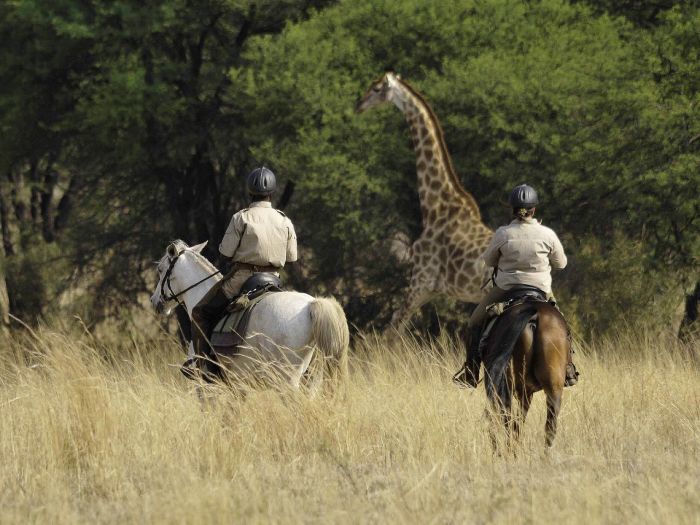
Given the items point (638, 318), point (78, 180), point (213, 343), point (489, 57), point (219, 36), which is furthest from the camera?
point (78, 180)

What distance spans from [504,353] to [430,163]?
23.8ft

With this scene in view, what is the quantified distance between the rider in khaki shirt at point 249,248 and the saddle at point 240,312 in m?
0.12

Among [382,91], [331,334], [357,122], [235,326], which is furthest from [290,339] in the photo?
[357,122]

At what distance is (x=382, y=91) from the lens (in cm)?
1650

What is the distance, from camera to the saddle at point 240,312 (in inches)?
398

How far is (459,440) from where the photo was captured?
9.05 m

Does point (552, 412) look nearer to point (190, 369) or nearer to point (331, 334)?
point (331, 334)

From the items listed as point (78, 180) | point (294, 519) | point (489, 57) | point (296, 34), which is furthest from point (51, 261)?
point (294, 519)

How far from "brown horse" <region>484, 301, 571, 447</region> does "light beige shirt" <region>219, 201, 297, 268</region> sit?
1994 millimetres

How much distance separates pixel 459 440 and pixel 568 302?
29.9 feet

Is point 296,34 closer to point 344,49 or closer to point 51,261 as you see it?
point 344,49

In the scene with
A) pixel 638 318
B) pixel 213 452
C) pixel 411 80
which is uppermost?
pixel 411 80

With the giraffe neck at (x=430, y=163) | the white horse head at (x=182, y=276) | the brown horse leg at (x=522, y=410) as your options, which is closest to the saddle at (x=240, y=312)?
the white horse head at (x=182, y=276)

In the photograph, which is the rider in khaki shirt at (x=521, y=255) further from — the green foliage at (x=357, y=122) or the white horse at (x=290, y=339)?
the green foliage at (x=357, y=122)
